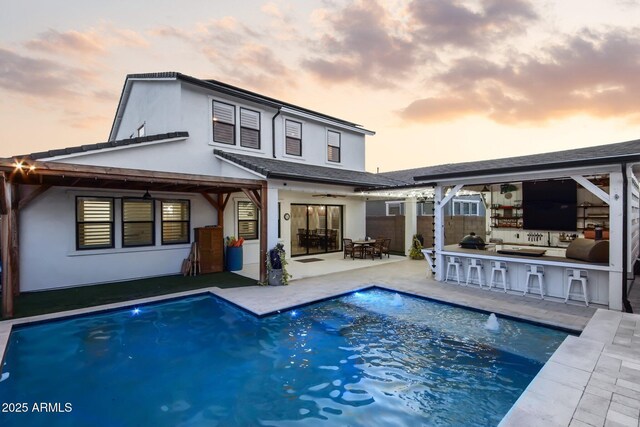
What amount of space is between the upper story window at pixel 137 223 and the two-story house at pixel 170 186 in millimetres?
29

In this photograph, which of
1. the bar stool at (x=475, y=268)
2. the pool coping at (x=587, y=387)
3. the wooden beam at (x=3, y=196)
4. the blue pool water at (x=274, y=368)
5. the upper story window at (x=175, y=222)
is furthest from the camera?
the upper story window at (x=175, y=222)

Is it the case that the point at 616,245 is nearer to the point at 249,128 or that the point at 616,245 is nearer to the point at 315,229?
the point at 315,229

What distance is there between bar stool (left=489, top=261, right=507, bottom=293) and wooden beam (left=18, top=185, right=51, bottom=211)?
39.8 ft

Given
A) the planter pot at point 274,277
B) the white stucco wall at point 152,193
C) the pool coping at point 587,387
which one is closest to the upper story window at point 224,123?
the white stucco wall at point 152,193

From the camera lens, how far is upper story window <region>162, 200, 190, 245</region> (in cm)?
988

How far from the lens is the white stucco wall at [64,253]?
771 centimetres

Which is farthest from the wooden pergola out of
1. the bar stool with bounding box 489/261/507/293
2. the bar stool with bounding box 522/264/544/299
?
the bar stool with bounding box 522/264/544/299

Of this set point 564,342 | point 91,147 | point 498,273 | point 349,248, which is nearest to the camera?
point 564,342

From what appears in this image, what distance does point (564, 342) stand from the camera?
4.46 metres

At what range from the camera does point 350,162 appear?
14.6 metres

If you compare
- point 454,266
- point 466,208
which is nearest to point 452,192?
point 454,266

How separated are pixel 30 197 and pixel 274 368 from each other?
7.93 metres

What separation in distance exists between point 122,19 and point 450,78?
11733 mm

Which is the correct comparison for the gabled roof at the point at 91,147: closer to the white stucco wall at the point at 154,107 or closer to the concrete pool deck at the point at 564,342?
the white stucco wall at the point at 154,107
